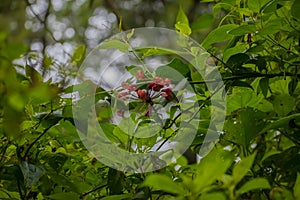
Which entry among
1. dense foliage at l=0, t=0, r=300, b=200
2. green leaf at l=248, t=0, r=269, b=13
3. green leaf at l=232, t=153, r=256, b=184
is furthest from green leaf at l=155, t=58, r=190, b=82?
green leaf at l=232, t=153, r=256, b=184

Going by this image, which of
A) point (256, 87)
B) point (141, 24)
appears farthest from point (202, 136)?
point (141, 24)

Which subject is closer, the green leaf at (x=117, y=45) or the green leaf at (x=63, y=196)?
the green leaf at (x=63, y=196)

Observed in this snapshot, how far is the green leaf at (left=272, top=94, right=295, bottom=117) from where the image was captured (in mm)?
650

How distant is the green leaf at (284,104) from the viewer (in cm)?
65

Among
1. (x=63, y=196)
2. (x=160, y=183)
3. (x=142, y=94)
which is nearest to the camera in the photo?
(x=160, y=183)

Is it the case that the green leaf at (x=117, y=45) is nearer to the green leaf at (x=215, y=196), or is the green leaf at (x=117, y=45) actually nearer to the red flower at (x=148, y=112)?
the red flower at (x=148, y=112)

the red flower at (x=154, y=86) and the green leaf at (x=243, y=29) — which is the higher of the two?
the green leaf at (x=243, y=29)

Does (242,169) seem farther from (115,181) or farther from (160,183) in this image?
(115,181)

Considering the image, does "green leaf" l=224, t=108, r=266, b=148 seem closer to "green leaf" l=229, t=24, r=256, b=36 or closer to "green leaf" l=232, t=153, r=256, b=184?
"green leaf" l=229, t=24, r=256, b=36

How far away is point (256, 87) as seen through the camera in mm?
750

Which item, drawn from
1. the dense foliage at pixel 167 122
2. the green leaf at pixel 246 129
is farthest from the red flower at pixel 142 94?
the green leaf at pixel 246 129

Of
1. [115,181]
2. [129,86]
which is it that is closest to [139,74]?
[129,86]

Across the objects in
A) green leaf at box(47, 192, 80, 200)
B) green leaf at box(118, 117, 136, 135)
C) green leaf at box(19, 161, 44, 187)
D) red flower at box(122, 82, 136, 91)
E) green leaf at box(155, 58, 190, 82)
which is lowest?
green leaf at box(47, 192, 80, 200)

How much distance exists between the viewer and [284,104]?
2.15ft
